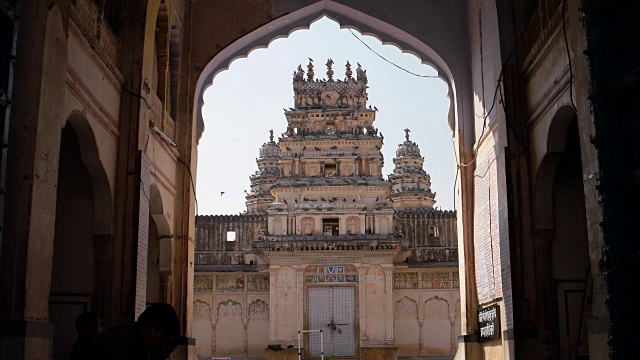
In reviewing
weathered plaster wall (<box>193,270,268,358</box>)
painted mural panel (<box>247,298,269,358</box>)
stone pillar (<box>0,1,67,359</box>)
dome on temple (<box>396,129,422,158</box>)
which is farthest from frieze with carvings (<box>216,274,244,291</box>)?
stone pillar (<box>0,1,67,359</box>)

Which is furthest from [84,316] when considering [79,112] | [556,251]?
[556,251]

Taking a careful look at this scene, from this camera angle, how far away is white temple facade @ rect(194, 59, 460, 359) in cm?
3095

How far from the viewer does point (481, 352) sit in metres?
13.0

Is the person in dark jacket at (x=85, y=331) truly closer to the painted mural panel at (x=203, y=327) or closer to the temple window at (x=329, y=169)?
the painted mural panel at (x=203, y=327)

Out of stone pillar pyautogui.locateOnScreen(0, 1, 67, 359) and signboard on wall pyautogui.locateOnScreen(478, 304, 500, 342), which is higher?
stone pillar pyautogui.locateOnScreen(0, 1, 67, 359)

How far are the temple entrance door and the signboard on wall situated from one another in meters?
18.1

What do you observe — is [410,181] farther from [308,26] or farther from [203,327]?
[308,26]

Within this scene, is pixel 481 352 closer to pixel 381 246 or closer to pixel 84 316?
pixel 84 316

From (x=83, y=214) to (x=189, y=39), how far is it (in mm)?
5196

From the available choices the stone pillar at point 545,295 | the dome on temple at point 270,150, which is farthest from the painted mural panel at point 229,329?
the stone pillar at point 545,295

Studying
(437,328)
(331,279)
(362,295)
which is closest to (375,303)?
(362,295)

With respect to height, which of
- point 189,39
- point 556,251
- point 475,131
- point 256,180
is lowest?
point 556,251

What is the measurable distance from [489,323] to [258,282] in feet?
73.7

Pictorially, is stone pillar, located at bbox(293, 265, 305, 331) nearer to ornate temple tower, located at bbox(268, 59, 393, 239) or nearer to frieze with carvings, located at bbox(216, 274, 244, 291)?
ornate temple tower, located at bbox(268, 59, 393, 239)
